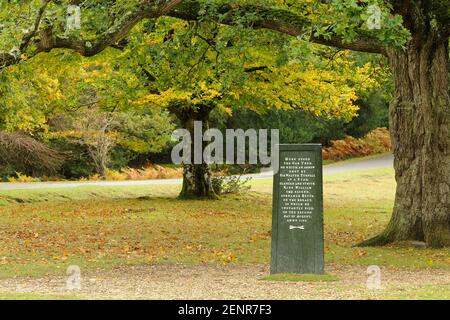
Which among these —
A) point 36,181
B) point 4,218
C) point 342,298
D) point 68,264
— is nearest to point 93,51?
point 68,264

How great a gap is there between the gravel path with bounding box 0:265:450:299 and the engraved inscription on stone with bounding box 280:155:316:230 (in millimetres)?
1131

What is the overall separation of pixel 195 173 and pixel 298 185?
17.3 m

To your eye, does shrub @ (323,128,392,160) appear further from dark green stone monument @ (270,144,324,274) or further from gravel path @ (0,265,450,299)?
dark green stone monument @ (270,144,324,274)

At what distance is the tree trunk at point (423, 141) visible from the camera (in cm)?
1634

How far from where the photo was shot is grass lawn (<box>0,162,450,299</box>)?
49.6 feet

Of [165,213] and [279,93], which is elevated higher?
[279,93]

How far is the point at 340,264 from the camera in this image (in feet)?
48.2

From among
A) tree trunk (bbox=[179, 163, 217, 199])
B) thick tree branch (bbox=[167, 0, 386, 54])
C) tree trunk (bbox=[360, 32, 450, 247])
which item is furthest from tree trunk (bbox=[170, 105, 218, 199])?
tree trunk (bbox=[360, 32, 450, 247])

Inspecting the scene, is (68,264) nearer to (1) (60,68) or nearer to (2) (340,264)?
(2) (340,264)

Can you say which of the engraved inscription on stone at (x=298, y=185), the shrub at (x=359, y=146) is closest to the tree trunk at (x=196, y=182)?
the engraved inscription on stone at (x=298, y=185)

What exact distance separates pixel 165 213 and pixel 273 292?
45.7ft

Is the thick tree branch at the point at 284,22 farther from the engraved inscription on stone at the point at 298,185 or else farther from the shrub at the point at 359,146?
the shrub at the point at 359,146

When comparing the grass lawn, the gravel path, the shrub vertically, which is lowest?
the grass lawn

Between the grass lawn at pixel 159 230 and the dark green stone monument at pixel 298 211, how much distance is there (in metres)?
2.05
